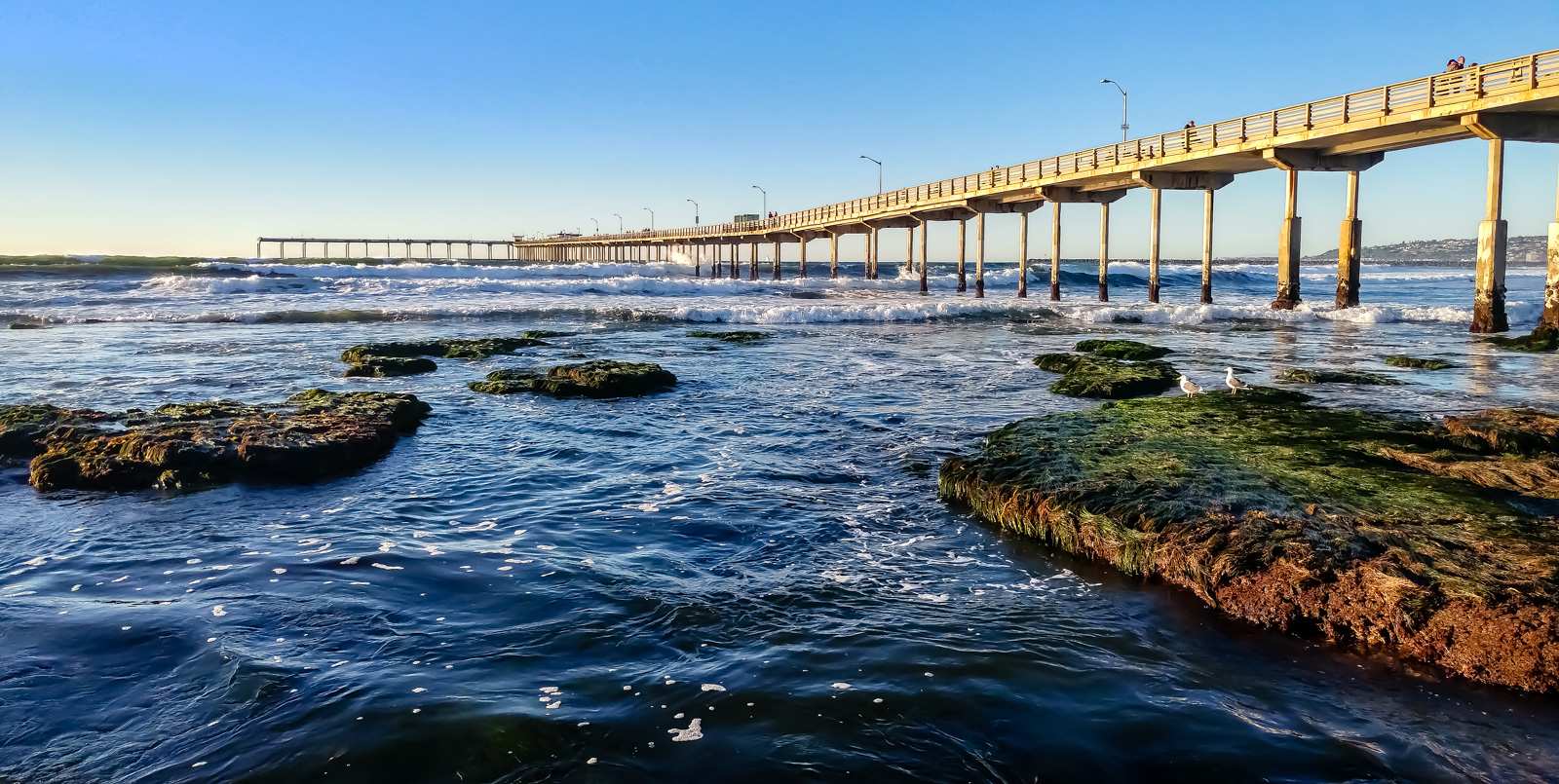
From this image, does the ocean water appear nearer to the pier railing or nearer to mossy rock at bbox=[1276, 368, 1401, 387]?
mossy rock at bbox=[1276, 368, 1401, 387]

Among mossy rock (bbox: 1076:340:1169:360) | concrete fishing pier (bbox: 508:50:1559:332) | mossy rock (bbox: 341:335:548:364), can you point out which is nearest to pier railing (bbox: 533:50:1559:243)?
concrete fishing pier (bbox: 508:50:1559:332)

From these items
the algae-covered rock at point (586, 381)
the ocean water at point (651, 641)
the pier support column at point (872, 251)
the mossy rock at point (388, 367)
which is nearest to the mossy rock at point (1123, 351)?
the ocean water at point (651, 641)

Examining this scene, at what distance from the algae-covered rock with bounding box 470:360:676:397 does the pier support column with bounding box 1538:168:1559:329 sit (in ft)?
65.2

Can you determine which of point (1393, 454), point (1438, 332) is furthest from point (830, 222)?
point (1393, 454)

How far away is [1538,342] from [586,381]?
19.3m

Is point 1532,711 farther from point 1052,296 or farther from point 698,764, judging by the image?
point 1052,296

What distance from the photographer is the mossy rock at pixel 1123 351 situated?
19406 millimetres

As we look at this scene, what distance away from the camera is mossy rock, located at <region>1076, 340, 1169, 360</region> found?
63.7 feet

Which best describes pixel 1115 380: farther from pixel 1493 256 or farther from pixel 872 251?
pixel 872 251

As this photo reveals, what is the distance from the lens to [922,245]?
58375 mm

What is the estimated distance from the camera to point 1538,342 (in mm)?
20938

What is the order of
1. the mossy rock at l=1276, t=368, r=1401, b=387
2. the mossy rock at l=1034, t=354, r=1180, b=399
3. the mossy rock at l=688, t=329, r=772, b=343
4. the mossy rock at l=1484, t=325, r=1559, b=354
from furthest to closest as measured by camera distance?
1. the mossy rock at l=688, t=329, r=772, b=343
2. the mossy rock at l=1484, t=325, r=1559, b=354
3. the mossy rock at l=1276, t=368, r=1401, b=387
4. the mossy rock at l=1034, t=354, r=1180, b=399

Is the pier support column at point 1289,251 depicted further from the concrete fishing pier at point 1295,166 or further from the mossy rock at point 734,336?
the mossy rock at point 734,336

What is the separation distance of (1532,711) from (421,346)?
20213mm
